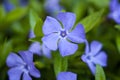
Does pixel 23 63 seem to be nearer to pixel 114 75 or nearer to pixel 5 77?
pixel 5 77

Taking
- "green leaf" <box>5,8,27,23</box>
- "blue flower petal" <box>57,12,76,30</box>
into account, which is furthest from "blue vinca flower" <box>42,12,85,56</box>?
"green leaf" <box>5,8,27,23</box>

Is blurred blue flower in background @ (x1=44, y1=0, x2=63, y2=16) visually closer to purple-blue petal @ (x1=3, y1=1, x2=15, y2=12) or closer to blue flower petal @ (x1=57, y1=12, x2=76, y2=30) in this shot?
purple-blue petal @ (x1=3, y1=1, x2=15, y2=12)

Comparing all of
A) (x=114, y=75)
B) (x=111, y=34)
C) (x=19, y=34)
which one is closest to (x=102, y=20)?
(x=111, y=34)

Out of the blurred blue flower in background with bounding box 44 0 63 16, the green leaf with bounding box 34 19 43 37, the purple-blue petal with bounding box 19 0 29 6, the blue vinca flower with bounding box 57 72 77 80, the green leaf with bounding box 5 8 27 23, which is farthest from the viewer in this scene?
the purple-blue petal with bounding box 19 0 29 6

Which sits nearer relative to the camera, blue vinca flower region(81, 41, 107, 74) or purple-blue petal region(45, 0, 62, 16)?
blue vinca flower region(81, 41, 107, 74)

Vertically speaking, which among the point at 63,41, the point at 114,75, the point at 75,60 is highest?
the point at 63,41

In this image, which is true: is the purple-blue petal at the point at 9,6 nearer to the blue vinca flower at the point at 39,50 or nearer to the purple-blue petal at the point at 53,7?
the purple-blue petal at the point at 53,7

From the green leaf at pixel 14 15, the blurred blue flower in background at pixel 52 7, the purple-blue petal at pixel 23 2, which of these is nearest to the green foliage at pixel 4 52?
the green leaf at pixel 14 15
